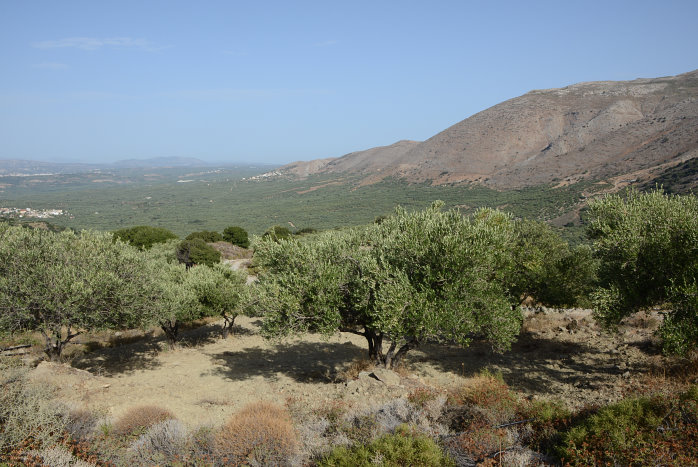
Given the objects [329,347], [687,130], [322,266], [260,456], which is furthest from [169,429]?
[687,130]

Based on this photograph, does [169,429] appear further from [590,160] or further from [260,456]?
[590,160]

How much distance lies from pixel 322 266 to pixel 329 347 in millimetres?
11231

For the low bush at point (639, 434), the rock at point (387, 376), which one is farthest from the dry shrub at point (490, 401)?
the rock at point (387, 376)

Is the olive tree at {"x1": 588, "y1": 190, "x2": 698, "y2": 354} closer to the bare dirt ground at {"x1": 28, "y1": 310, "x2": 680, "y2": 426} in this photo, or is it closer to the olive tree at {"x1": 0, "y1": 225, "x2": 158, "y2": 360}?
the bare dirt ground at {"x1": 28, "y1": 310, "x2": 680, "y2": 426}

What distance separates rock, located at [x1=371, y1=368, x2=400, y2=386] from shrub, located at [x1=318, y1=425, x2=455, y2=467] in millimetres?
5037

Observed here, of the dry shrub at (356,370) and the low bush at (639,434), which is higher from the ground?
the low bush at (639,434)

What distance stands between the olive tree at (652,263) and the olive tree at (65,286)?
62.1ft

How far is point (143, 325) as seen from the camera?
717 inches

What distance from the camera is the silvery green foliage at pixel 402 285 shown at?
1341 cm

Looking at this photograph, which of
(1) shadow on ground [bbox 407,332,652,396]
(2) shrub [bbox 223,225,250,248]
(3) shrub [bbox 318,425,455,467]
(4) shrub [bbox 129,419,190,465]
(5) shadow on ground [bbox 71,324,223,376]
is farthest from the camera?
(2) shrub [bbox 223,225,250,248]

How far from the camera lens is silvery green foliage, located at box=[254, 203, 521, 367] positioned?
13.4m

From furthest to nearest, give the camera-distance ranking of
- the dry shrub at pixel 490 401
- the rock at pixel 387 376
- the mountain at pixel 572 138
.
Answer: the mountain at pixel 572 138 < the rock at pixel 387 376 < the dry shrub at pixel 490 401

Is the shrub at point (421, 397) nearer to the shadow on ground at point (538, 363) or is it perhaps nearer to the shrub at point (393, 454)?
the shrub at point (393, 454)

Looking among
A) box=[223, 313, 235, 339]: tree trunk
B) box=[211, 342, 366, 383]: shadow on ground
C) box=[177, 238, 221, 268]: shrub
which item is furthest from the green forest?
box=[177, 238, 221, 268]: shrub
